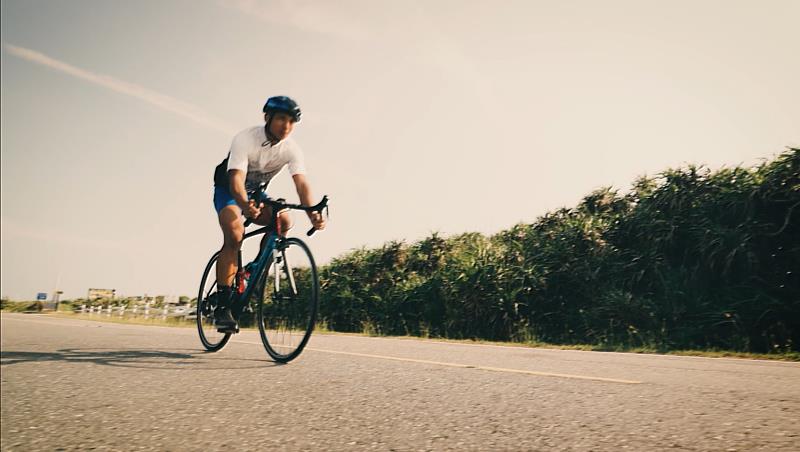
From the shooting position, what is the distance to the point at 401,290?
17.1 meters

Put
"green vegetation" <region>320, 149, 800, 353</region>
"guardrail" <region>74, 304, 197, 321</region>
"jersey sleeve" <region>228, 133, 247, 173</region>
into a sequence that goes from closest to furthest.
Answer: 1. "jersey sleeve" <region>228, 133, 247, 173</region>
2. "green vegetation" <region>320, 149, 800, 353</region>
3. "guardrail" <region>74, 304, 197, 321</region>

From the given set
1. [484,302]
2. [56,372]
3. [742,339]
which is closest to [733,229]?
[742,339]

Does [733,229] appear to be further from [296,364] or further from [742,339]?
[296,364]

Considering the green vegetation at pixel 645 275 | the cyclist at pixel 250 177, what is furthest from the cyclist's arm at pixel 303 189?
the green vegetation at pixel 645 275

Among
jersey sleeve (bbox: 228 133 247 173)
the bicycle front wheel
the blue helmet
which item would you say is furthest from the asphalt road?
the blue helmet

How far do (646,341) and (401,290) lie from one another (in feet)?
27.5

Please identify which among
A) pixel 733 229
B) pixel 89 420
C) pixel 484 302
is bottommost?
pixel 89 420

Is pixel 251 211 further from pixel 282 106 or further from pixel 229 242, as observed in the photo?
pixel 282 106

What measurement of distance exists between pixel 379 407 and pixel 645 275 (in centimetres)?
1019

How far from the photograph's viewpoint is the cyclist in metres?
4.63

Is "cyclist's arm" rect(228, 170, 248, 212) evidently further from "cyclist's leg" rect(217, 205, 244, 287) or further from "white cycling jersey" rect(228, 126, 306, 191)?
"cyclist's leg" rect(217, 205, 244, 287)

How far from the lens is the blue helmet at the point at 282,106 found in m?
4.63

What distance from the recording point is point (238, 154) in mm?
4656

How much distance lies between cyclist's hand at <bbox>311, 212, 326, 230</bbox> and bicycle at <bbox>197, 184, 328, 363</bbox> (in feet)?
0.15
